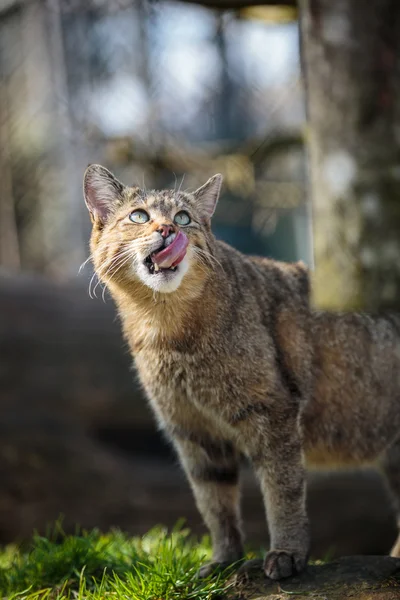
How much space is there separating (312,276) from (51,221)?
455cm

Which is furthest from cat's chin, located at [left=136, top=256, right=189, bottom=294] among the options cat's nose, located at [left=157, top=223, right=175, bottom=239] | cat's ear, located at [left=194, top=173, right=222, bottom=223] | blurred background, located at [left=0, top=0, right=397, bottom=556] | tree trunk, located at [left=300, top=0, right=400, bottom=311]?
blurred background, located at [left=0, top=0, right=397, bottom=556]

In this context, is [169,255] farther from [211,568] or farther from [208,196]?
[211,568]

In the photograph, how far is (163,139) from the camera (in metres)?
7.39

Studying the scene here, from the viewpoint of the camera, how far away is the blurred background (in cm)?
712

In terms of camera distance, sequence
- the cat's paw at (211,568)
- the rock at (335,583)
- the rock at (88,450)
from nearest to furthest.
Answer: the rock at (335,583) < the cat's paw at (211,568) < the rock at (88,450)

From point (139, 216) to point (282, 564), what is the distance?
158cm

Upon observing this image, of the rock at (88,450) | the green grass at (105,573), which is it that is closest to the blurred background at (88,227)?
the rock at (88,450)

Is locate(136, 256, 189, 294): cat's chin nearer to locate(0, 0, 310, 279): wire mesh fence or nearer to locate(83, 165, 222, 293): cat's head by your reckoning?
locate(83, 165, 222, 293): cat's head

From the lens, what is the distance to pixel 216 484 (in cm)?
397

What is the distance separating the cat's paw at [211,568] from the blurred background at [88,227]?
347cm

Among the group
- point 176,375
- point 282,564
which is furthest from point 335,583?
point 176,375

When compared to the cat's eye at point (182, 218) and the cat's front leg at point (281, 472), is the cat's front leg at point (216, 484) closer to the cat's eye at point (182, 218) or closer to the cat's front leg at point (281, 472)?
the cat's front leg at point (281, 472)

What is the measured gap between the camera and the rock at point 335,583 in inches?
119

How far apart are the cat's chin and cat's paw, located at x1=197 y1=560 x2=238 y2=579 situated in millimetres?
1224
